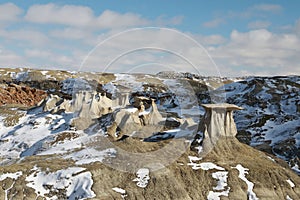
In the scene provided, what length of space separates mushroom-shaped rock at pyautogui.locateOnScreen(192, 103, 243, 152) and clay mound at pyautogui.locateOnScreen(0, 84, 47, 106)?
4092 inches

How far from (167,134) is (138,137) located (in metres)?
5.93

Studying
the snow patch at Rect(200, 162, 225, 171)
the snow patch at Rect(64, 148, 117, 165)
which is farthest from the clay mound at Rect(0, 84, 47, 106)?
the snow patch at Rect(200, 162, 225, 171)

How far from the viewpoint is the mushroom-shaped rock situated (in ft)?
191

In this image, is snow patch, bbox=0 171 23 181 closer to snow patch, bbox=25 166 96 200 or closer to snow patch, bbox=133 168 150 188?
snow patch, bbox=25 166 96 200

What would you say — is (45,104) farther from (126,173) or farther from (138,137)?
(126,173)

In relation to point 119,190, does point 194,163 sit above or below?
→ above

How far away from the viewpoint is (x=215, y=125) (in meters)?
59.0

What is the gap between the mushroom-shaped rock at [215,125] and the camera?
2288 inches

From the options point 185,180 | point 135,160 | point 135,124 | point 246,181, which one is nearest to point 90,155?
point 135,160

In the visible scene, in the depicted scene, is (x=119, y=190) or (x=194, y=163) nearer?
(x=119, y=190)

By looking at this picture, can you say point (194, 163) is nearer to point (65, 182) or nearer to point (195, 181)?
point (195, 181)

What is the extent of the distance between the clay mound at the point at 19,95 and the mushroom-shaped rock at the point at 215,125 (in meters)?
104

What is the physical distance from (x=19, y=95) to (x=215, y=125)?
114967 millimetres

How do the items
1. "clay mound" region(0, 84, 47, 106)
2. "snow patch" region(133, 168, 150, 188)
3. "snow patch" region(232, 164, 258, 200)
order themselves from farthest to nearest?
1. "clay mound" region(0, 84, 47, 106)
2. "snow patch" region(232, 164, 258, 200)
3. "snow patch" region(133, 168, 150, 188)
